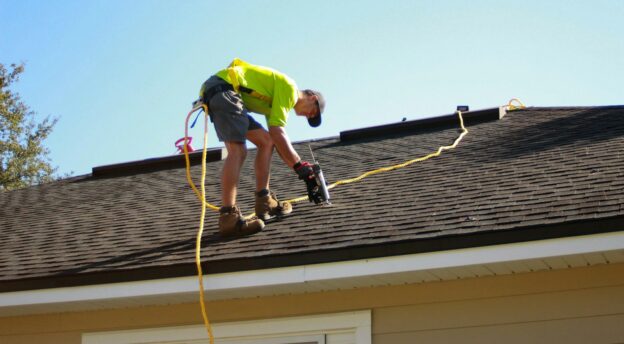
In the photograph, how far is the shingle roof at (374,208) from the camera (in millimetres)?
5621

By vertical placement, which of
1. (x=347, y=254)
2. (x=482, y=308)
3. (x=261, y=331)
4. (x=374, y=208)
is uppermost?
(x=374, y=208)

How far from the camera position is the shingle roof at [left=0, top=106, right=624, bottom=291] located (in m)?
Answer: 5.62

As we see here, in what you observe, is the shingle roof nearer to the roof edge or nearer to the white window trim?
the roof edge

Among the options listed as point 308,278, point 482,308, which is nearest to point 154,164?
point 308,278

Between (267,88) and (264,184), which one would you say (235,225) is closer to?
(264,184)

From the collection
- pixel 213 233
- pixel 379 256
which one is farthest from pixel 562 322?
pixel 213 233

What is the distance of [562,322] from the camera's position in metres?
5.43

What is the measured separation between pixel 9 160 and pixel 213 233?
18711 millimetres

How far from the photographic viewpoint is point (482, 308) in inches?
223

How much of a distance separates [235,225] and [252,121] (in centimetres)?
102

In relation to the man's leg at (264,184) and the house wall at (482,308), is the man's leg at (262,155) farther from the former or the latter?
the house wall at (482,308)

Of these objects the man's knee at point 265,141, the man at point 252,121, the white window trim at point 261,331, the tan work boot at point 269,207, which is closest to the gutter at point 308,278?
the white window trim at point 261,331

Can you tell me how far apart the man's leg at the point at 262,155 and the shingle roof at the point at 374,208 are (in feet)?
1.21

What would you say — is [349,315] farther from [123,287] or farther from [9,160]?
[9,160]
